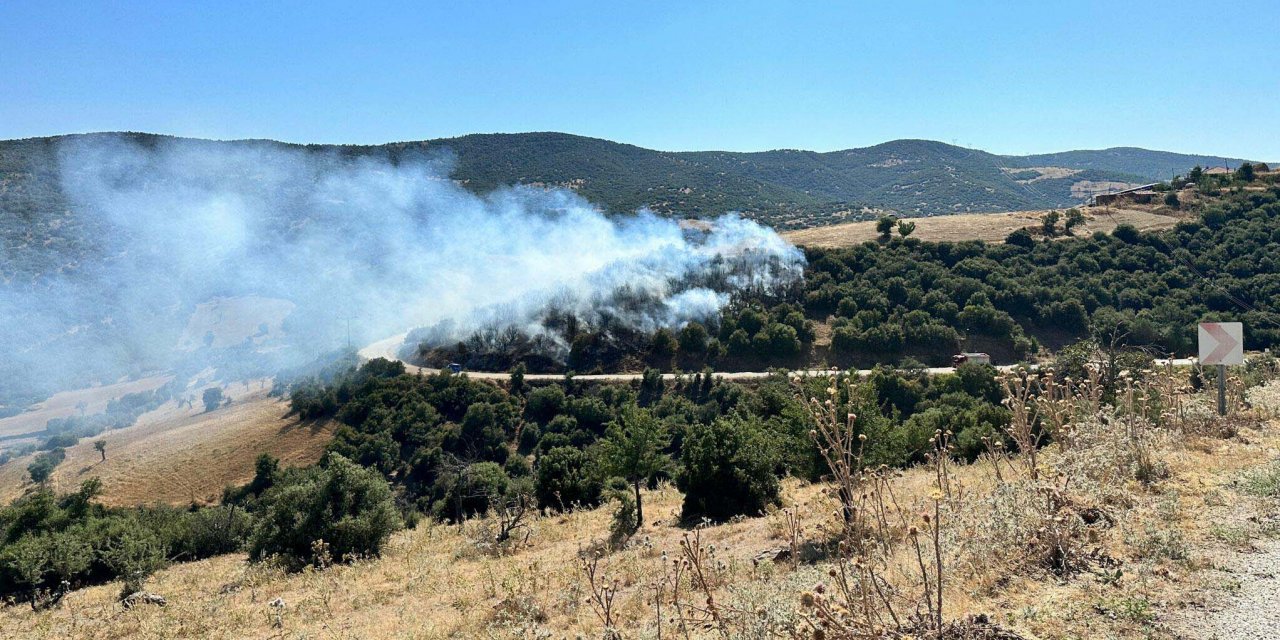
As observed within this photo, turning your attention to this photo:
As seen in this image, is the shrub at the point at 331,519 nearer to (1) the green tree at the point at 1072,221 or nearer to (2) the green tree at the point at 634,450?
(2) the green tree at the point at 634,450

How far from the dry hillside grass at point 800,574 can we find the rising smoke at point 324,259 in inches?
1679

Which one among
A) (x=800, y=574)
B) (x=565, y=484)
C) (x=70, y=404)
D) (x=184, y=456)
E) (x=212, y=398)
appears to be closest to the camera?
(x=800, y=574)

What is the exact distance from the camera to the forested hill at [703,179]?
96250 millimetres

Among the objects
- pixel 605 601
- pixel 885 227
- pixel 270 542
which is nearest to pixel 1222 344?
pixel 605 601

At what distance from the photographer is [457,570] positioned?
456 inches

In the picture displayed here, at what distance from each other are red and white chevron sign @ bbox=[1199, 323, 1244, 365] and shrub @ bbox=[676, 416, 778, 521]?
8496 mm

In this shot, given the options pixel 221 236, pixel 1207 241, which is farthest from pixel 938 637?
pixel 221 236

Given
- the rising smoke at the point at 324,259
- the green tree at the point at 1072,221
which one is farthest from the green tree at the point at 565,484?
the green tree at the point at 1072,221

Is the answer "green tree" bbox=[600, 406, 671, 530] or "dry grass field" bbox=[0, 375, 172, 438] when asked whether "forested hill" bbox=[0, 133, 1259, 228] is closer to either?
"dry grass field" bbox=[0, 375, 172, 438]

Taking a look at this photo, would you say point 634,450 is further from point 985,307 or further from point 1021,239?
point 1021,239

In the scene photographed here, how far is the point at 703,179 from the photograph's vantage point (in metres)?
142

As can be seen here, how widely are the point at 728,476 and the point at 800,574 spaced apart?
8.09 meters

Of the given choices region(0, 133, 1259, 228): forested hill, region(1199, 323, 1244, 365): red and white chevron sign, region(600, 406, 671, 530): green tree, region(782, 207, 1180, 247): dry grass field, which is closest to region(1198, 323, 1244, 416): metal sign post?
region(1199, 323, 1244, 365): red and white chevron sign

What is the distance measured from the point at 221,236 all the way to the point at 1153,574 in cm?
11983
